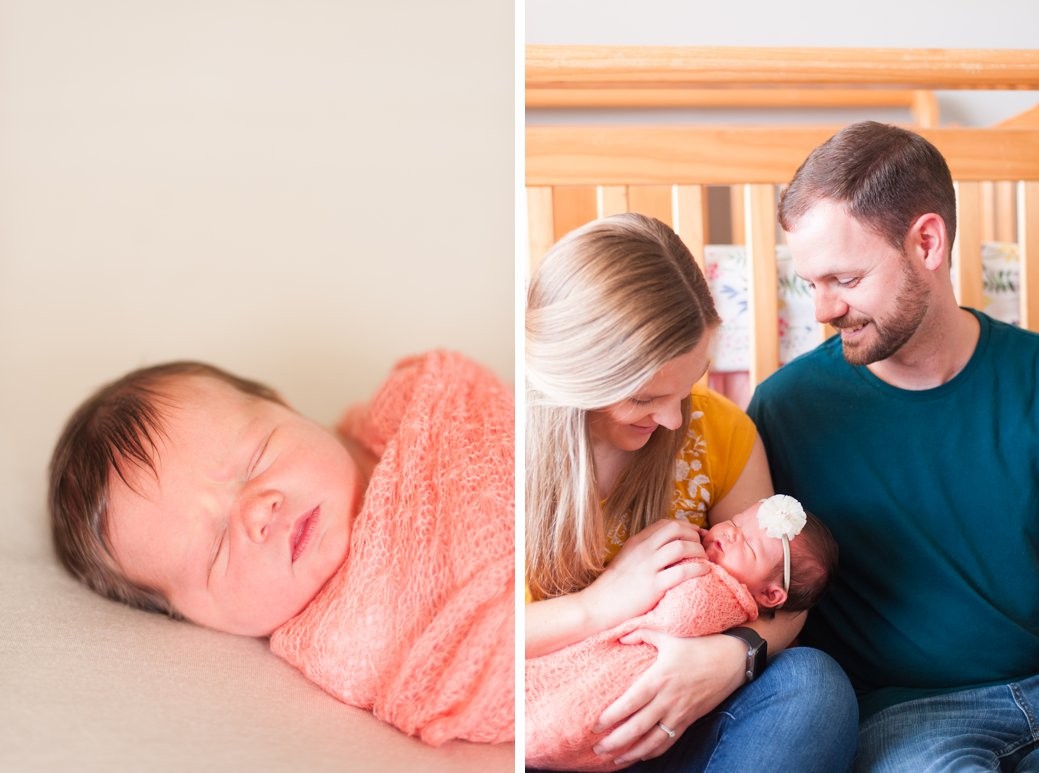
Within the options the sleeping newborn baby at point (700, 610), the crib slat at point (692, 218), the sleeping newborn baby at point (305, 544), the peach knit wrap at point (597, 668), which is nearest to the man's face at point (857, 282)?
the crib slat at point (692, 218)

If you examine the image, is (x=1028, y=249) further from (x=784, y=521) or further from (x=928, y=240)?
(x=784, y=521)

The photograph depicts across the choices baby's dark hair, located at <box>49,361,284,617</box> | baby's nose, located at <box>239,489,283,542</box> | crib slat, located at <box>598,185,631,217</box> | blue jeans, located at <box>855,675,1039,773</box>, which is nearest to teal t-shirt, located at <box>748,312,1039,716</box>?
blue jeans, located at <box>855,675,1039,773</box>

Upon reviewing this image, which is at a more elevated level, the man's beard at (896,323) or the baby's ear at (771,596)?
the man's beard at (896,323)

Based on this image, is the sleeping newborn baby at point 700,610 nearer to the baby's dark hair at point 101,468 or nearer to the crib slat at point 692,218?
the crib slat at point 692,218

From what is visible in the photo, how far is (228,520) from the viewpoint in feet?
2.87

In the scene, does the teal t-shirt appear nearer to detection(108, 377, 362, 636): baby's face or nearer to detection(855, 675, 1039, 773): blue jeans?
detection(855, 675, 1039, 773): blue jeans

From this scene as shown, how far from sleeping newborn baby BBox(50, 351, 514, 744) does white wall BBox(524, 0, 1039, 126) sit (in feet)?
1.82

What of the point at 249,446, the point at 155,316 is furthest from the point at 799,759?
the point at 155,316

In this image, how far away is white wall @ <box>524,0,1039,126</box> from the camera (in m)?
1.01

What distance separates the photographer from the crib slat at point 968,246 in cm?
98

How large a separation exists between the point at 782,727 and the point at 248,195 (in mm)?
905

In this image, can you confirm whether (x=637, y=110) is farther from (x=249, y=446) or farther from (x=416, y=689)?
(x=416, y=689)

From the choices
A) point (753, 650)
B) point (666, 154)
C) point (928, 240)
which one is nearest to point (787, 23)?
point (666, 154)

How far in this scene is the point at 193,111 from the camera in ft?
3.45
